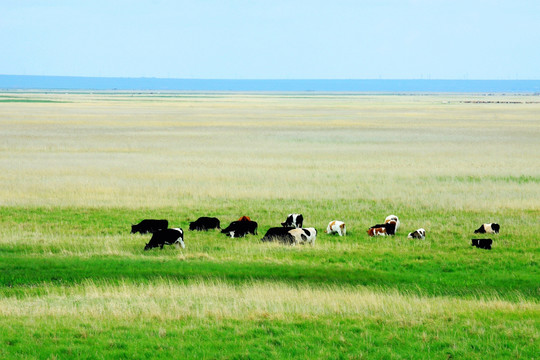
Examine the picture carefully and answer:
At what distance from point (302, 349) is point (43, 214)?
64.7 ft

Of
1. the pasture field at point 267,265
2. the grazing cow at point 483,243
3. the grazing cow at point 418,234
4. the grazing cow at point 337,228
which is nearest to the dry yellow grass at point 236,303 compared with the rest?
the pasture field at point 267,265

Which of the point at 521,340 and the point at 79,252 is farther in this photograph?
the point at 79,252

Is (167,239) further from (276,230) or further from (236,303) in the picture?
(236,303)

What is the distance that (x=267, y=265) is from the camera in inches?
766

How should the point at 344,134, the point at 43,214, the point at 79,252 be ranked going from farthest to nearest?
the point at 344,134 → the point at 43,214 → the point at 79,252

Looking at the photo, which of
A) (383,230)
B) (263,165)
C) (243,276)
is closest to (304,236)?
(383,230)

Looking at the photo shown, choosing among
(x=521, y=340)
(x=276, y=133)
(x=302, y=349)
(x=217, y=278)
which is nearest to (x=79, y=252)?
(x=217, y=278)

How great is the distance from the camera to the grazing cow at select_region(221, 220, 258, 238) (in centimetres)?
2361

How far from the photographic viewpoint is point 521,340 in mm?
11789

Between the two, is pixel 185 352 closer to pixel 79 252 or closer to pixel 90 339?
pixel 90 339

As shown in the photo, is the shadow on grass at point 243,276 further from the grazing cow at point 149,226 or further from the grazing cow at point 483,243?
the grazing cow at point 149,226

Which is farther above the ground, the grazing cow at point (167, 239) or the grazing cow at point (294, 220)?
the grazing cow at point (294, 220)

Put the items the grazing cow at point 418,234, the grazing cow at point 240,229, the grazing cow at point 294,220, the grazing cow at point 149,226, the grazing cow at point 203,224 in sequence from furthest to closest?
the grazing cow at point 203,224, the grazing cow at point 294,220, the grazing cow at point 149,226, the grazing cow at point 240,229, the grazing cow at point 418,234

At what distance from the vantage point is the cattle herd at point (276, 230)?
71.6ft
